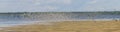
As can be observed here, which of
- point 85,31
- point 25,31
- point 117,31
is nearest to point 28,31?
point 25,31

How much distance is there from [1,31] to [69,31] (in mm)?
5175

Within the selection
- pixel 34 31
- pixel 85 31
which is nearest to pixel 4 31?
pixel 34 31

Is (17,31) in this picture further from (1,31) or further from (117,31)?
(117,31)

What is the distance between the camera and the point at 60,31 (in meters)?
28.7

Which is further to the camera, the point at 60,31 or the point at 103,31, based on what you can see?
the point at 60,31

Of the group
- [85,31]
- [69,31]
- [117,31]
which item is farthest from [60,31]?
[117,31]

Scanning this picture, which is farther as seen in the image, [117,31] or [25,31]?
[25,31]

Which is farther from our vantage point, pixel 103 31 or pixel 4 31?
pixel 4 31

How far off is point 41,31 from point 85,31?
366 cm

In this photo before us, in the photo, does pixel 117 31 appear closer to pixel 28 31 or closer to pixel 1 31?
pixel 28 31

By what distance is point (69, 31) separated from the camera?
27766 millimetres

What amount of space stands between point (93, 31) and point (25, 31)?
535 cm

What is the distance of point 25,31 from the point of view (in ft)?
93.0

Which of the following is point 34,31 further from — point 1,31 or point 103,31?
point 103,31
